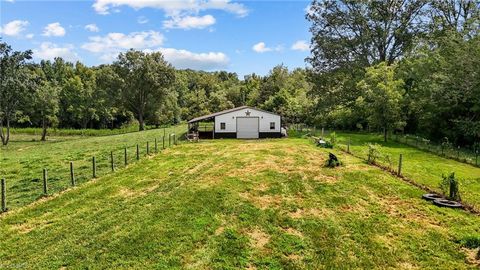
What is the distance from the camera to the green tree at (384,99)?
95.8 ft

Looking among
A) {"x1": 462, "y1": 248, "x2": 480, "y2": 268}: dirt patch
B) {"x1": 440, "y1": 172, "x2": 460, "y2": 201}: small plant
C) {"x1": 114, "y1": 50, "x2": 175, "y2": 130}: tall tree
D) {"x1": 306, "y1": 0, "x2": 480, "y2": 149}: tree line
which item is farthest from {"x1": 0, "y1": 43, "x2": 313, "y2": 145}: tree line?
{"x1": 462, "y1": 248, "x2": 480, "y2": 268}: dirt patch

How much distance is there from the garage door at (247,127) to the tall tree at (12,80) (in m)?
23.3

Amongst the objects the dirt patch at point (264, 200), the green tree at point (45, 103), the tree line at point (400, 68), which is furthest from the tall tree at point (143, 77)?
the dirt patch at point (264, 200)

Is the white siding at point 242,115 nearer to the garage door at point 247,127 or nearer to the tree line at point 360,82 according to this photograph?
the garage door at point 247,127

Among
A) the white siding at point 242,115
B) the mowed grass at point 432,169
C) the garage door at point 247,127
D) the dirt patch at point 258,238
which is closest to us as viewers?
the dirt patch at point 258,238

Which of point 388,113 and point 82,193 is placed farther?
point 388,113

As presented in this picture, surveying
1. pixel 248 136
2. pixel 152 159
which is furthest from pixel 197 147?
pixel 248 136

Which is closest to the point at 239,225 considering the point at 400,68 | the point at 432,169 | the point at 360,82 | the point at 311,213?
the point at 311,213

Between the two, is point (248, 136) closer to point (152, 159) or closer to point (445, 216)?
point (152, 159)

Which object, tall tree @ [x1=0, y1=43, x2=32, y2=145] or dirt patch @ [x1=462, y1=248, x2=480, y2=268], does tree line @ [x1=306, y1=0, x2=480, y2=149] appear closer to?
dirt patch @ [x1=462, y1=248, x2=480, y2=268]

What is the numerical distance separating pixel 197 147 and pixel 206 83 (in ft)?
236

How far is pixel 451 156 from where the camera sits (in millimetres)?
22469

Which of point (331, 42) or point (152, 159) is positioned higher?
point (331, 42)

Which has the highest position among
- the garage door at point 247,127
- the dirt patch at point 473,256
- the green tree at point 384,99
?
the green tree at point 384,99
